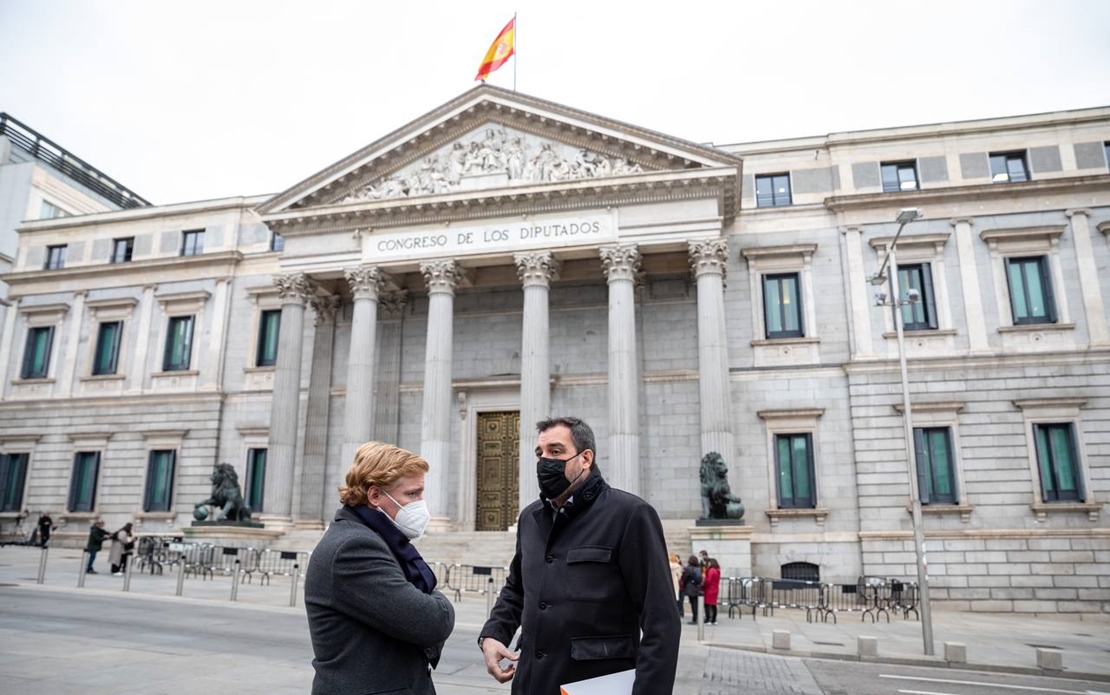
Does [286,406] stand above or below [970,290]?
below

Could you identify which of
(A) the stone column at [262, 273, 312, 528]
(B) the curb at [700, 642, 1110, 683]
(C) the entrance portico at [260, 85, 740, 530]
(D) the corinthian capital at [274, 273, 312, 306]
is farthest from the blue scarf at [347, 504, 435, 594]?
(D) the corinthian capital at [274, 273, 312, 306]

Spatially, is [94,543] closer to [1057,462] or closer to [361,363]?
[361,363]

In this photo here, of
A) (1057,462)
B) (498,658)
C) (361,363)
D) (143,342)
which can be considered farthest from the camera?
(143,342)

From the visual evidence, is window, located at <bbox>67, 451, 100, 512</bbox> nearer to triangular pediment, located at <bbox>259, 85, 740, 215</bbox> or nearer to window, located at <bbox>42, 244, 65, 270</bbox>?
window, located at <bbox>42, 244, 65, 270</bbox>

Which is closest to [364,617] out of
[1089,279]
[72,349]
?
[1089,279]

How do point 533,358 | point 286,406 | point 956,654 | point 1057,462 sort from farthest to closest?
point 286,406, point 533,358, point 1057,462, point 956,654

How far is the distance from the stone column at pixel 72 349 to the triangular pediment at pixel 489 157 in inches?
558

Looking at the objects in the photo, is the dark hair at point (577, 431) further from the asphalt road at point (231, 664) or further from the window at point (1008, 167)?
the window at point (1008, 167)

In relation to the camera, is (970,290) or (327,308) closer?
(970,290)

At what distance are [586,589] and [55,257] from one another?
45034 millimetres

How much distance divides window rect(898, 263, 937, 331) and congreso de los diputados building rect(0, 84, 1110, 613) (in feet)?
0.35

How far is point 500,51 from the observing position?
104ft

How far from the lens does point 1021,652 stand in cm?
1582

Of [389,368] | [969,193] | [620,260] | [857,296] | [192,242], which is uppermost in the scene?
[192,242]
